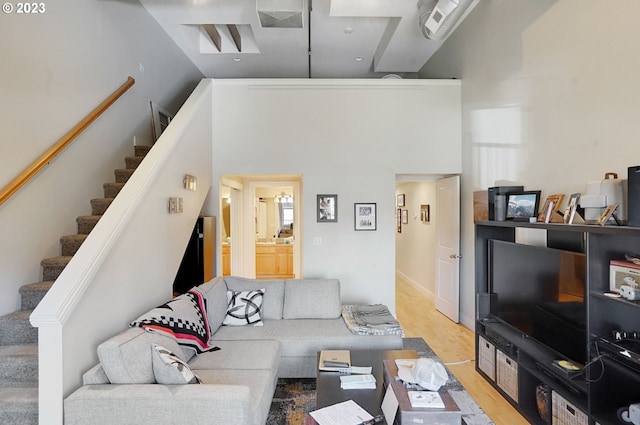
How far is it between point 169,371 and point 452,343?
10.4 feet

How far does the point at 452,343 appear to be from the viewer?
12.8ft

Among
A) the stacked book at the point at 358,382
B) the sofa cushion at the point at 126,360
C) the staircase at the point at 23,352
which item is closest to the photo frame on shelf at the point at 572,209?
the stacked book at the point at 358,382

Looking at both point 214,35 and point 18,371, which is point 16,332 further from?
point 214,35

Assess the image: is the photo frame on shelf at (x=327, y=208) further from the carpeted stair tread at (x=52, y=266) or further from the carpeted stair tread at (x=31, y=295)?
the carpeted stair tread at (x=31, y=295)

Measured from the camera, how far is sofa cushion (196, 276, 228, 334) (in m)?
3.08

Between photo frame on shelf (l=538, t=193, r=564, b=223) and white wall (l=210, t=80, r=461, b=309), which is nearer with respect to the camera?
photo frame on shelf (l=538, t=193, r=564, b=223)

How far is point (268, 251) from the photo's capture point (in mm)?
7453

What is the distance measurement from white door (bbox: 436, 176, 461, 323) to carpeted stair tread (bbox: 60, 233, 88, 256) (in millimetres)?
4310

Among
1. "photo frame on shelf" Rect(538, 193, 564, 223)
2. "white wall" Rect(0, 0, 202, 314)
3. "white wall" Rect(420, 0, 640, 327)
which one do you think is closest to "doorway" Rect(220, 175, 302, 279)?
"white wall" Rect(0, 0, 202, 314)

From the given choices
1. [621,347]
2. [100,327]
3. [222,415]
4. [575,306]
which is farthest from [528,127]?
[100,327]

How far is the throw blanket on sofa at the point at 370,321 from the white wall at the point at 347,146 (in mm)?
1089

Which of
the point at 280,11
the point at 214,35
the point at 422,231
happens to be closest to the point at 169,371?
the point at 280,11

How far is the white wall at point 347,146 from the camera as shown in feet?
15.2

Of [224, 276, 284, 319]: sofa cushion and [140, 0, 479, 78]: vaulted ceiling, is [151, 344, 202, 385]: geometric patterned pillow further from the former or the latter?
[140, 0, 479, 78]: vaulted ceiling
